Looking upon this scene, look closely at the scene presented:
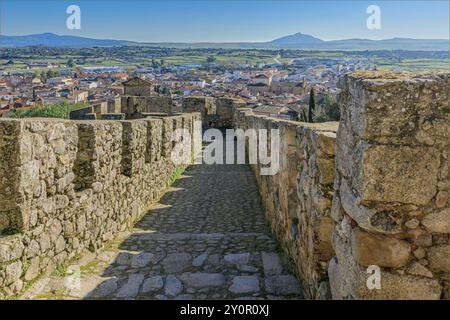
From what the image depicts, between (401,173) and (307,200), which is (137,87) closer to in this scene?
(307,200)

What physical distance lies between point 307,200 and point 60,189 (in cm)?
240

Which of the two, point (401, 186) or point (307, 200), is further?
point (307, 200)

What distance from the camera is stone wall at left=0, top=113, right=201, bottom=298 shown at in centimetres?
360

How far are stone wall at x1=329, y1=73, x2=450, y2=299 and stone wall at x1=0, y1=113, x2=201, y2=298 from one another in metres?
2.70

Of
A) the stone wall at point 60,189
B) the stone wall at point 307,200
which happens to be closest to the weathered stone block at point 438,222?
the stone wall at point 307,200

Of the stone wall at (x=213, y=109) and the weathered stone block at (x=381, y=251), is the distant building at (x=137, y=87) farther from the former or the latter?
the weathered stone block at (x=381, y=251)

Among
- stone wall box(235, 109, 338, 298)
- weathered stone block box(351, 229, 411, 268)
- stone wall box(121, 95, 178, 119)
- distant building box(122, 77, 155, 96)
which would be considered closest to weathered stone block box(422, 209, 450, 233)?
weathered stone block box(351, 229, 411, 268)

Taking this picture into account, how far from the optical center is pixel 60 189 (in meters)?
4.43

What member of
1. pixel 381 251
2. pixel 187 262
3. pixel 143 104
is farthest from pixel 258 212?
pixel 143 104

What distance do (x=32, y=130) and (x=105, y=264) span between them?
182 cm

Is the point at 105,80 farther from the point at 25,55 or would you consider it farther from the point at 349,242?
the point at 349,242

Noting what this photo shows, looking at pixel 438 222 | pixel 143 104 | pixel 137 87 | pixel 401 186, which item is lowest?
pixel 438 222

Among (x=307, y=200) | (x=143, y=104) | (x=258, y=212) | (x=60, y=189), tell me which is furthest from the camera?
(x=143, y=104)
